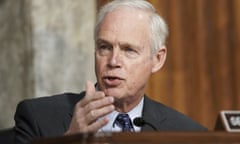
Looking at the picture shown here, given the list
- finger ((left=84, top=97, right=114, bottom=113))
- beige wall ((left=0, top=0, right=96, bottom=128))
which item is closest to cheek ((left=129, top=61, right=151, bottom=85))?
finger ((left=84, top=97, right=114, bottom=113))

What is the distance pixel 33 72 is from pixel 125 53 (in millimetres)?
1604

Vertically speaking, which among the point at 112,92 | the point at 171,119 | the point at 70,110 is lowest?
the point at 171,119

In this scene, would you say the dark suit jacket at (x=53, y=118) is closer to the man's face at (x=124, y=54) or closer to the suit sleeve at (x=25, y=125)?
the suit sleeve at (x=25, y=125)

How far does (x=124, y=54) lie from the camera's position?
13.5 ft

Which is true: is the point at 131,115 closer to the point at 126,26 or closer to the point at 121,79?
the point at 121,79

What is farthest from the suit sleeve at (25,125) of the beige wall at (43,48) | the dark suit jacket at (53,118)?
the beige wall at (43,48)

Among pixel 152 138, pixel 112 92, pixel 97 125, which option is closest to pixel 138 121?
pixel 112 92

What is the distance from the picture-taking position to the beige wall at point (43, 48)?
18.4 ft

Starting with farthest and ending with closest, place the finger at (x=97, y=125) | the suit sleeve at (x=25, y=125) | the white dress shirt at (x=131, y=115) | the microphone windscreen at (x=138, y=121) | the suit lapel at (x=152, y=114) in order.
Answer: the suit lapel at (x=152, y=114), the white dress shirt at (x=131, y=115), the suit sleeve at (x=25, y=125), the microphone windscreen at (x=138, y=121), the finger at (x=97, y=125)

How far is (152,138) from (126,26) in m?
1.33

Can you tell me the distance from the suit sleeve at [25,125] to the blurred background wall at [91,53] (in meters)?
1.54

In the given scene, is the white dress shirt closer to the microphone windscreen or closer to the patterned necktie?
the patterned necktie

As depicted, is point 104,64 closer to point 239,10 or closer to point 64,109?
point 64,109

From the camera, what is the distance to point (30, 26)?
560 cm
